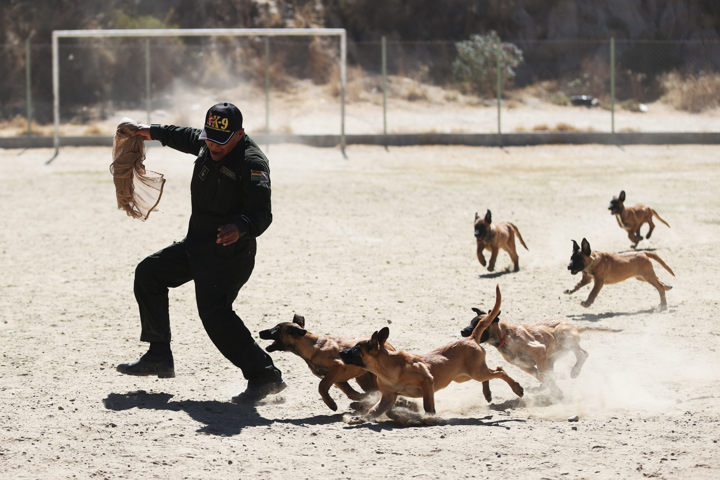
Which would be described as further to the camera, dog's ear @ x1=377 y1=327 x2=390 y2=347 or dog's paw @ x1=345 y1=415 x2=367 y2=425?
dog's paw @ x1=345 y1=415 x2=367 y2=425

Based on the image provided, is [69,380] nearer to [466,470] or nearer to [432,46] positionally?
[466,470]

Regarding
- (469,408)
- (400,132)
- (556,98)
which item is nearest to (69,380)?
(469,408)

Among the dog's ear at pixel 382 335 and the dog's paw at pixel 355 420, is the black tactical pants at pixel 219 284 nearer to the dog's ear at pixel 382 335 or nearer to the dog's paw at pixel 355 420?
the dog's paw at pixel 355 420

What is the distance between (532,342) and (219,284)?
212 cm

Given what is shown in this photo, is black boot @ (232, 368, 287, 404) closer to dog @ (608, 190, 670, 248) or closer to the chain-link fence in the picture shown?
dog @ (608, 190, 670, 248)

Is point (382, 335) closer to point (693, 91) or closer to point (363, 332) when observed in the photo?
point (363, 332)

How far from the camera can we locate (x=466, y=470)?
5.70 m

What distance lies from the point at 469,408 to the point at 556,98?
1121 inches

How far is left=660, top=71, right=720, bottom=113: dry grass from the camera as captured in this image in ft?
107

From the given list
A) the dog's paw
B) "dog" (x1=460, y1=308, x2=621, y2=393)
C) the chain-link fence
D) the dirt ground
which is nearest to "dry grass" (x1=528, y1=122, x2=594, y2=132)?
the chain-link fence

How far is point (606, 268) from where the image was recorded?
33.5 ft

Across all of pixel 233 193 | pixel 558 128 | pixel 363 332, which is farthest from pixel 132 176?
pixel 558 128

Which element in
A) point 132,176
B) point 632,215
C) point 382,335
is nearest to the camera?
point 382,335

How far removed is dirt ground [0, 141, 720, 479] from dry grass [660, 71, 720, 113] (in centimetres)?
1250
